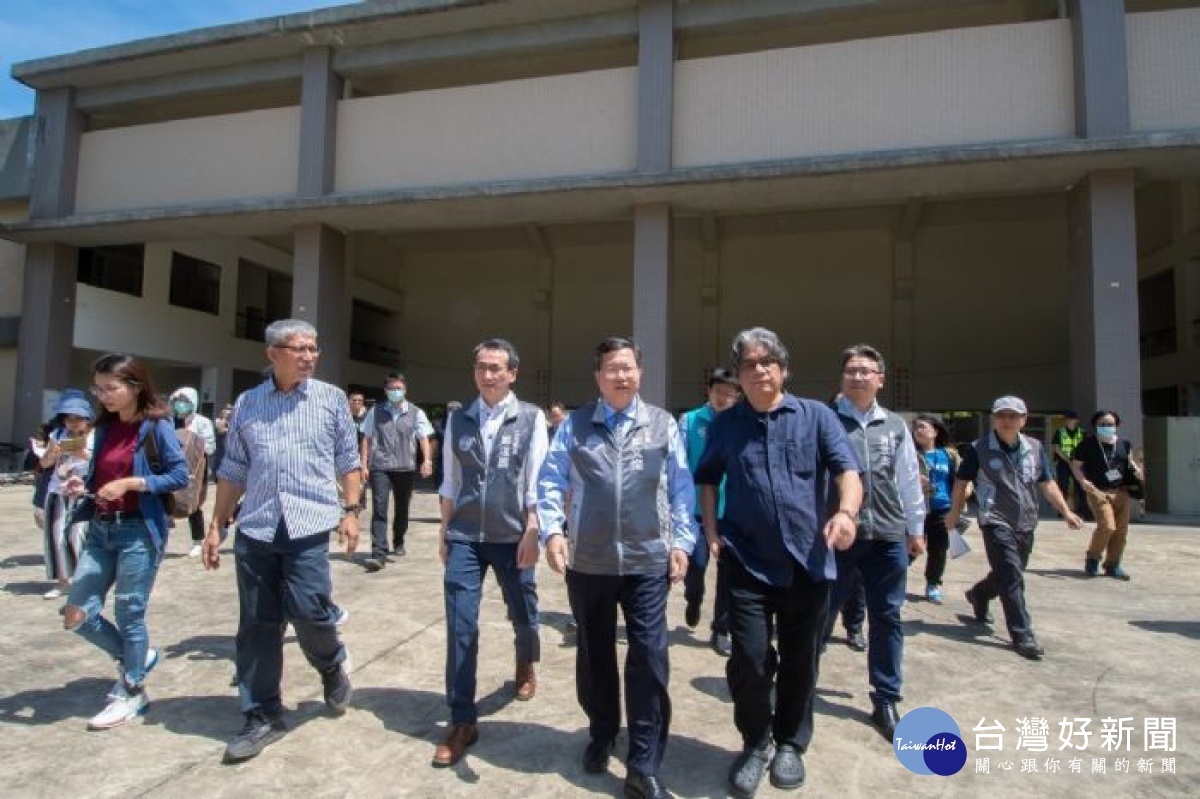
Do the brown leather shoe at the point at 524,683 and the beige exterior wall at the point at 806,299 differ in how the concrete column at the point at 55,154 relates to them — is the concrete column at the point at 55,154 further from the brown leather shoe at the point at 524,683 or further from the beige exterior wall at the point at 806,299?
the brown leather shoe at the point at 524,683

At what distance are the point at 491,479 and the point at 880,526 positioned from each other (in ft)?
6.27

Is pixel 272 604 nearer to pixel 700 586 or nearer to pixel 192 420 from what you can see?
pixel 700 586

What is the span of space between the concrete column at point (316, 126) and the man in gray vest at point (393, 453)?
8.45 metres

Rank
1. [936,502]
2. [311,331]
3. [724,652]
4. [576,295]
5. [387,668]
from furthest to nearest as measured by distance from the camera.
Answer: [576,295]
[936,502]
[724,652]
[387,668]
[311,331]

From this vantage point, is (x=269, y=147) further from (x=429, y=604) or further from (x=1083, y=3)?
(x=1083, y=3)

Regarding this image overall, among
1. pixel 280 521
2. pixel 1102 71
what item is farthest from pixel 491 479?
pixel 1102 71

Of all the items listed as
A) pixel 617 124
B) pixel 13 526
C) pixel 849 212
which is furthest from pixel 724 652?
pixel 849 212

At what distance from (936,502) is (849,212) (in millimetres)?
15994

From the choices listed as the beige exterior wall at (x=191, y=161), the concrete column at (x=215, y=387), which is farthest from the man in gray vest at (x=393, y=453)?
the concrete column at (x=215, y=387)

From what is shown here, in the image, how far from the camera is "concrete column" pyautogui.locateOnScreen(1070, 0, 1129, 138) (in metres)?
10.8

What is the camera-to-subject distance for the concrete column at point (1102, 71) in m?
10.8

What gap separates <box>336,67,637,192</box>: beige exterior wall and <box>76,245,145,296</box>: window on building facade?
7368 mm

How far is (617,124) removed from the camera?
41.9 ft

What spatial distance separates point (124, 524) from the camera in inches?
135
